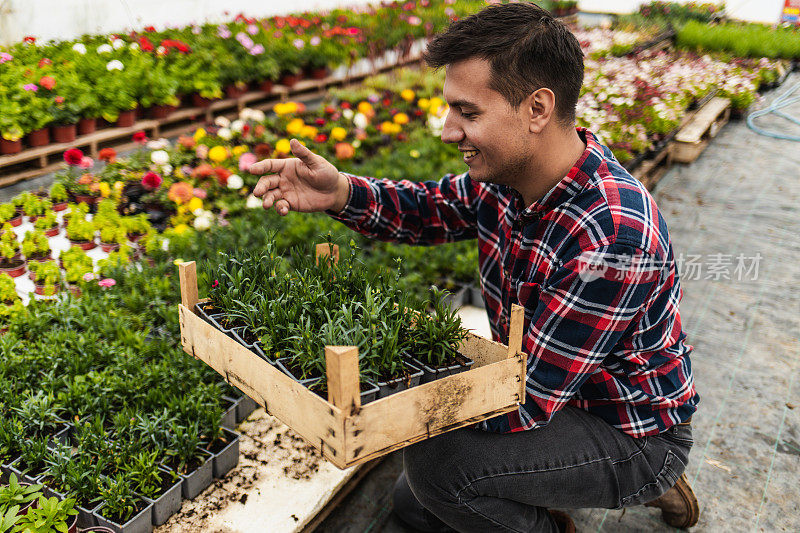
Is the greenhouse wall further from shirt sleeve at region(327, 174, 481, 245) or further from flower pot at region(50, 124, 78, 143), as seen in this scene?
shirt sleeve at region(327, 174, 481, 245)

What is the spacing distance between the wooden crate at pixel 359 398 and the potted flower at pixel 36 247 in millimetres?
2087

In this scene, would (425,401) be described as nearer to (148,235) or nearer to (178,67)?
(148,235)

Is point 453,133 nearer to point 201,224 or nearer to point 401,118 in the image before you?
point 201,224

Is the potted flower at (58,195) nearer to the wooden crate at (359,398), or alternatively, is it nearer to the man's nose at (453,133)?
the wooden crate at (359,398)

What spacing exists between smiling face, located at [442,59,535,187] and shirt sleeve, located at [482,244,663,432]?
0.32 m

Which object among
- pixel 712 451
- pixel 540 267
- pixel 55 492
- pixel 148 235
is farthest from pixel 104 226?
pixel 712 451

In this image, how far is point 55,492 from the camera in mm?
1842

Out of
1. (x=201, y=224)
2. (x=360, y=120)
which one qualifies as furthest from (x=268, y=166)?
(x=360, y=120)

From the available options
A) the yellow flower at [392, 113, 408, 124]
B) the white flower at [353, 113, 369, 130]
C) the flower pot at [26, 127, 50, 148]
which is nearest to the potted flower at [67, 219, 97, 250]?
the flower pot at [26, 127, 50, 148]

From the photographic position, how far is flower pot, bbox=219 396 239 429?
7.48ft

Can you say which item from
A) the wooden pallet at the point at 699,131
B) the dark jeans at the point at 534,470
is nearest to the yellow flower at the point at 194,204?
the dark jeans at the point at 534,470

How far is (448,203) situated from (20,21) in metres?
5.80

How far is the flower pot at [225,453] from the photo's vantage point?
2113mm

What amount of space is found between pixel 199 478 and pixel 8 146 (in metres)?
3.27
